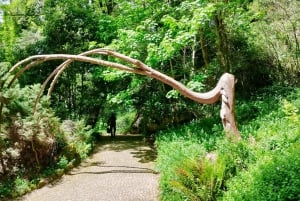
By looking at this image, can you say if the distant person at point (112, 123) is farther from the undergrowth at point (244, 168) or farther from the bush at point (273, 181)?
the bush at point (273, 181)

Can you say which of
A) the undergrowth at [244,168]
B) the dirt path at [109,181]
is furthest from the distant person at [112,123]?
the undergrowth at [244,168]

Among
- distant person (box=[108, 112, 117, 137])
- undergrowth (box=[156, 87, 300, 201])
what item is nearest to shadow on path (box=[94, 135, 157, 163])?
distant person (box=[108, 112, 117, 137])

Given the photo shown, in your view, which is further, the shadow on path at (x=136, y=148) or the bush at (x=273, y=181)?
the shadow on path at (x=136, y=148)

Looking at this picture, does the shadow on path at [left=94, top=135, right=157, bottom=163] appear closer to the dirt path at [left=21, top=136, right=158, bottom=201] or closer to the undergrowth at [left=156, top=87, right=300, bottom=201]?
the dirt path at [left=21, top=136, right=158, bottom=201]

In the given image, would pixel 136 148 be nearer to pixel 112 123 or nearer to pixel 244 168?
pixel 112 123

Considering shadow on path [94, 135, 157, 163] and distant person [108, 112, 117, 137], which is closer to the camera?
shadow on path [94, 135, 157, 163]

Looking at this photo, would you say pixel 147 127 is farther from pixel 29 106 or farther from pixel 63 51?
pixel 29 106

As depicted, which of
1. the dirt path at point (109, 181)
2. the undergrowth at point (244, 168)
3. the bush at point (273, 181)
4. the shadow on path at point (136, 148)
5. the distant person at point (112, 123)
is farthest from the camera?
the distant person at point (112, 123)

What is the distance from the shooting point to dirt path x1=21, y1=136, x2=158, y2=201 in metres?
9.09

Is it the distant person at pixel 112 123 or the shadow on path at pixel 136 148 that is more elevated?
the distant person at pixel 112 123

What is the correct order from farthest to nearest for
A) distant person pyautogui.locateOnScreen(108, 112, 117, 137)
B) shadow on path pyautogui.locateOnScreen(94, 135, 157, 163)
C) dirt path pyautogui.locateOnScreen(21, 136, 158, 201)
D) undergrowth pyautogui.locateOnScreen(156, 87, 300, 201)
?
distant person pyautogui.locateOnScreen(108, 112, 117, 137)
shadow on path pyautogui.locateOnScreen(94, 135, 157, 163)
dirt path pyautogui.locateOnScreen(21, 136, 158, 201)
undergrowth pyautogui.locateOnScreen(156, 87, 300, 201)

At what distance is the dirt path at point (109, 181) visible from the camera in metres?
9.09

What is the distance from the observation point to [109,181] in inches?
411

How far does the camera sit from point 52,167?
37.9 feet
